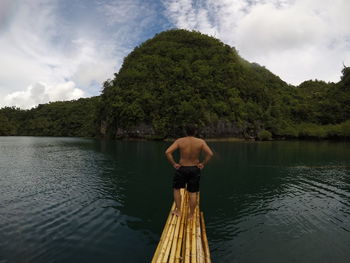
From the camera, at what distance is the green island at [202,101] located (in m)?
101

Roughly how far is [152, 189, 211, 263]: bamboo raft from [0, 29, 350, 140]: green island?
88.7 metres

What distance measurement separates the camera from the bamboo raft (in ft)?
18.7

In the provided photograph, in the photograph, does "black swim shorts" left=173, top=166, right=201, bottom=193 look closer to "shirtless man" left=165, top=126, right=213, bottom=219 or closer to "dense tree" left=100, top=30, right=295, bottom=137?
"shirtless man" left=165, top=126, right=213, bottom=219

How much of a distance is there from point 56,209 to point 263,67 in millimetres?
185256

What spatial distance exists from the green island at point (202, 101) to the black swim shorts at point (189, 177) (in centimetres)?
8838

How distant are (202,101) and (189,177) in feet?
327

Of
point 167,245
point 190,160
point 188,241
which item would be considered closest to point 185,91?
point 190,160

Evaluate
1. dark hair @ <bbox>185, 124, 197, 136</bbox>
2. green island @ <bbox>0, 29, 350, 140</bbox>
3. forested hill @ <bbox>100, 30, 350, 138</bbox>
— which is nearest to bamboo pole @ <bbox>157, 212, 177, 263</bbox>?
dark hair @ <bbox>185, 124, 197, 136</bbox>

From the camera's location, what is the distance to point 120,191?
1744 centimetres

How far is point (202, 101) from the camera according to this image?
4168 inches

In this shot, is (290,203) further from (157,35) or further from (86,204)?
(157,35)

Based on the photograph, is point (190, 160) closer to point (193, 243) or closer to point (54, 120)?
point (193, 243)

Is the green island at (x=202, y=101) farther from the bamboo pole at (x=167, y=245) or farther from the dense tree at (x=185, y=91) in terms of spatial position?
the bamboo pole at (x=167, y=245)

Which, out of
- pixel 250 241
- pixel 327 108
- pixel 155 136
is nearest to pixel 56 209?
pixel 250 241
